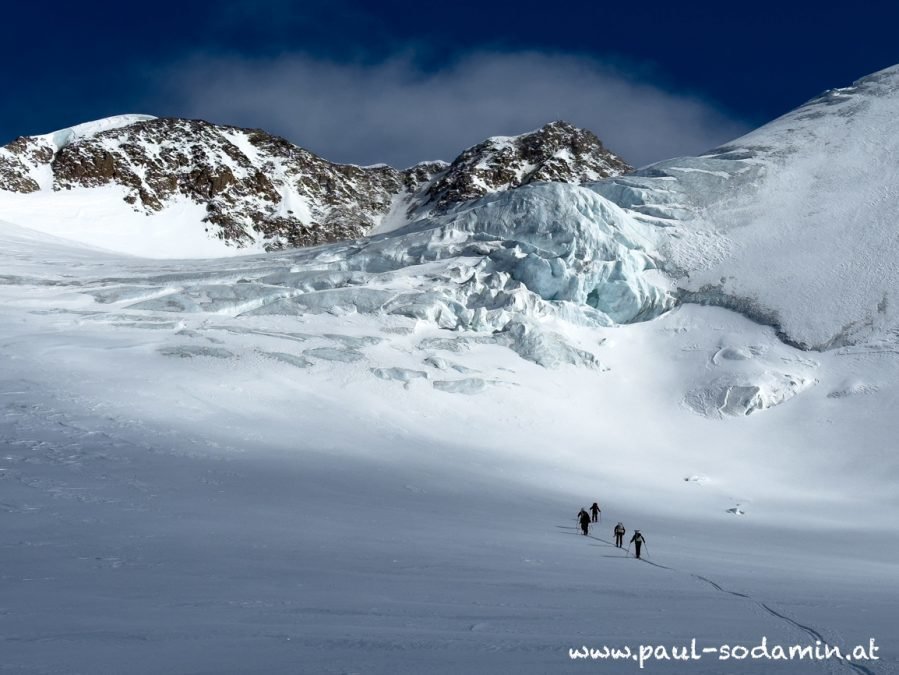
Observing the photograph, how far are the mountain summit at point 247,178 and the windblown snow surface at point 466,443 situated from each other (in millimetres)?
39960

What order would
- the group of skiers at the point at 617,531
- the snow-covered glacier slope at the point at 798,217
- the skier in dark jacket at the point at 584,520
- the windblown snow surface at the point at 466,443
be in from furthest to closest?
the snow-covered glacier slope at the point at 798,217, the skier in dark jacket at the point at 584,520, the group of skiers at the point at 617,531, the windblown snow surface at the point at 466,443

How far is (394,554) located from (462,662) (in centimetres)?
Result: 608

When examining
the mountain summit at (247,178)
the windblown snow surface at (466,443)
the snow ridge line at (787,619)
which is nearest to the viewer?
the snow ridge line at (787,619)

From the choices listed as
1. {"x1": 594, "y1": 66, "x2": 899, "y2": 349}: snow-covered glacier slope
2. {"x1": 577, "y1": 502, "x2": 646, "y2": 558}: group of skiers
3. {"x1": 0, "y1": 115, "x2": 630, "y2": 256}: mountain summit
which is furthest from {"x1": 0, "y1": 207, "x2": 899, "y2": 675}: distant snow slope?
{"x1": 0, "y1": 115, "x2": 630, "y2": 256}: mountain summit

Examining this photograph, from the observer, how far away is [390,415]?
3278 cm

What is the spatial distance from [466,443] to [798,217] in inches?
1431

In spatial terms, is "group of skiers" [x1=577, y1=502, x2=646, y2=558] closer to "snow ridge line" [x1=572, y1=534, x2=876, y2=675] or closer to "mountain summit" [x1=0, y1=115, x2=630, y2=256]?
"snow ridge line" [x1=572, y1=534, x2=876, y2=675]

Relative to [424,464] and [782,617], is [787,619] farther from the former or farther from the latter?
[424,464]

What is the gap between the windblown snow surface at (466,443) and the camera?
348 inches

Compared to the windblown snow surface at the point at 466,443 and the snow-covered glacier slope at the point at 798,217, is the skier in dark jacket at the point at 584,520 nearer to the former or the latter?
the windblown snow surface at the point at 466,443

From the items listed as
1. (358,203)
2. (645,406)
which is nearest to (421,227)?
(645,406)

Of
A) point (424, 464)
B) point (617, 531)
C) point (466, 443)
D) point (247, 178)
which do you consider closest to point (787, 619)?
point (617, 531)

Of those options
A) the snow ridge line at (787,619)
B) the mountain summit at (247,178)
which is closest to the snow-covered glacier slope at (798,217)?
the snow ridge line at (787,619)

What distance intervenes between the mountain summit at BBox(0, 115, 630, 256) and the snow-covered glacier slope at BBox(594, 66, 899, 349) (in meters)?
44.8
